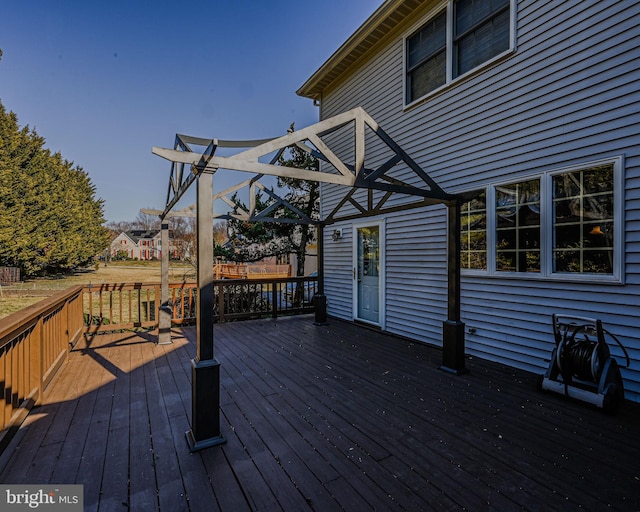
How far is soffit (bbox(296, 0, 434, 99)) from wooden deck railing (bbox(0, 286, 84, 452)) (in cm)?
604

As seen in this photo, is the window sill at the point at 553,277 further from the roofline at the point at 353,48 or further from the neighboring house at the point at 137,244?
the neighboring house at the point at 137,244

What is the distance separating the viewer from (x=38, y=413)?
107 inches

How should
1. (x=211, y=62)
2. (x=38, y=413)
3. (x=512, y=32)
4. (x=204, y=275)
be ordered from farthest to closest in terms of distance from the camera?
(x=211, y=62) → (x=512, y=32) → (x=38, y=413) → (x=204, y=275)

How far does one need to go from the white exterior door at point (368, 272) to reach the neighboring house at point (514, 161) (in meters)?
0.05

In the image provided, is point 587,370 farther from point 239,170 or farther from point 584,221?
point 239,170

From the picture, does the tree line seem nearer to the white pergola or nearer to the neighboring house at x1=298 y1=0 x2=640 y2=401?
the white pergola

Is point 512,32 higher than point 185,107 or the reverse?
the reverse

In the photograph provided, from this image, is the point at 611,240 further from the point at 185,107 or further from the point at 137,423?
the point at 185,107

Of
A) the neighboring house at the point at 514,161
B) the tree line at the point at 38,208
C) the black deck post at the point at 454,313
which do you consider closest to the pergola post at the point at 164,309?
the neighboring house at the point at 514,161

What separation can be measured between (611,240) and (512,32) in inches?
105

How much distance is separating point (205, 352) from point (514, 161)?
13.0 ft

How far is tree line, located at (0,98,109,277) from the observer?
15320 millimetres

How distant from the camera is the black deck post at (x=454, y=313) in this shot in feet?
12.2

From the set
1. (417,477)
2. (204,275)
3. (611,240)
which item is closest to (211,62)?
(204,275)
